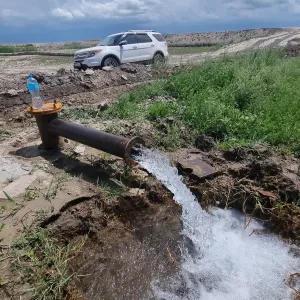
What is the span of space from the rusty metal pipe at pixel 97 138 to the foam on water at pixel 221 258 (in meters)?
0.51

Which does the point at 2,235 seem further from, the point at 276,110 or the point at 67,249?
the point at 276,110

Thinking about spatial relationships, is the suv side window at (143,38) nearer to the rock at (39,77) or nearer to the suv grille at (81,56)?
the suv grille at (81,56)

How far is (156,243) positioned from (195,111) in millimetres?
2983

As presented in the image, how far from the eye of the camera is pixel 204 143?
5.45m

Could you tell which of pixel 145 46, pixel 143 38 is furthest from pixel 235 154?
pixel 143 38

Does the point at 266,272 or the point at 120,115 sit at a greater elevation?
the point at 120,115

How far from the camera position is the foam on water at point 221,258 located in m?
3.31

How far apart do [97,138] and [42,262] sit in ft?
5.89

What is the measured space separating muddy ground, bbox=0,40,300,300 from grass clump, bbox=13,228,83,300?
0.5 inches

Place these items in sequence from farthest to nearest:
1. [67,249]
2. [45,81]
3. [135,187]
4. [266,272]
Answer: [45,81] → [135,187] → [266,272] → [67,249]

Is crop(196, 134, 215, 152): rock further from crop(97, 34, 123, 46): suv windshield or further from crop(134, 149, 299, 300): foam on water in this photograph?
crop(97, 34, 123, 46): suv windshield

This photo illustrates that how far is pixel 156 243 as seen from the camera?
393cm

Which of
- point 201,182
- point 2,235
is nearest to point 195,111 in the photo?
point 201,182

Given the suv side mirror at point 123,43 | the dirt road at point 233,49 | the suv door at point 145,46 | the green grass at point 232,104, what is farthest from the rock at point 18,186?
the dirt road at point 233,49
